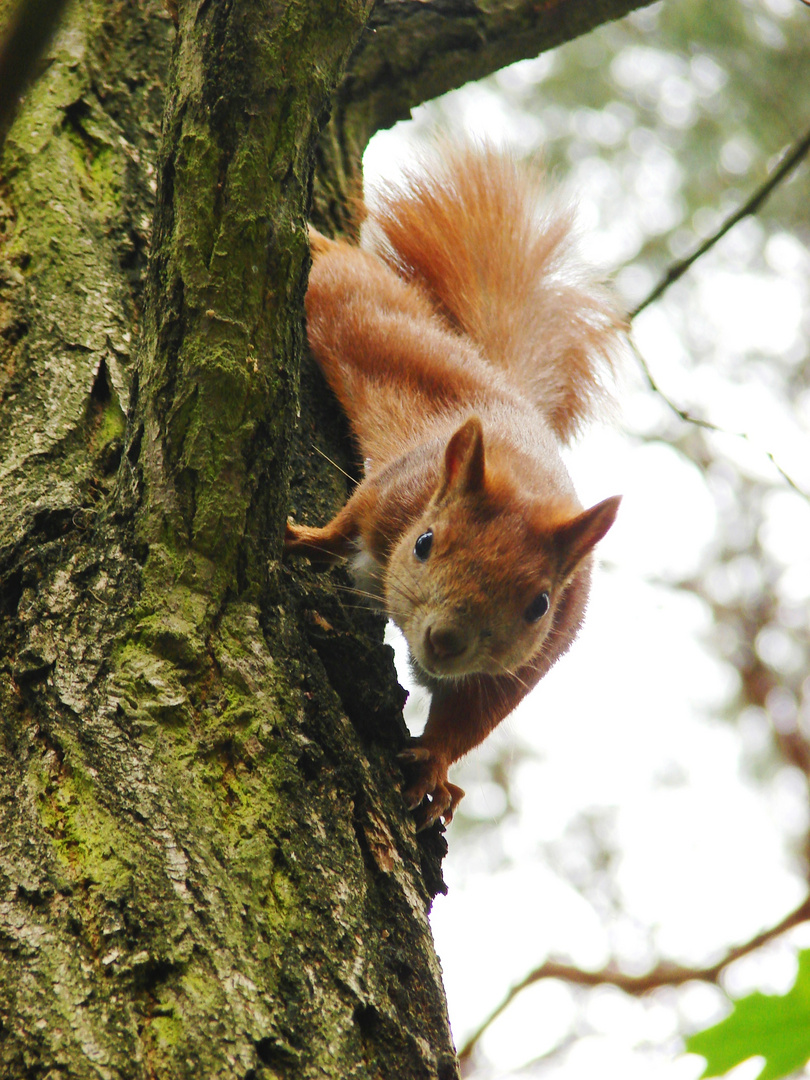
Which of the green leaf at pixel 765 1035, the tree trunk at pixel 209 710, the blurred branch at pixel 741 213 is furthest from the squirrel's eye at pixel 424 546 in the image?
the green leaf at pixel 765 1035

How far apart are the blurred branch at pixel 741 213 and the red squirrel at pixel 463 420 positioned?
1.75 feet

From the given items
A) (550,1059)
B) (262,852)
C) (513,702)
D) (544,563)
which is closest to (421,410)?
(544,563)

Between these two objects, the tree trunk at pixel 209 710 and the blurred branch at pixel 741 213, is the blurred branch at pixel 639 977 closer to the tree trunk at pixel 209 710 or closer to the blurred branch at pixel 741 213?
the blurred branch at pixel 741 213

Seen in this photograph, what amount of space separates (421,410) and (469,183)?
1.16 m

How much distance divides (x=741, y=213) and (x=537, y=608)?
4.00 ft

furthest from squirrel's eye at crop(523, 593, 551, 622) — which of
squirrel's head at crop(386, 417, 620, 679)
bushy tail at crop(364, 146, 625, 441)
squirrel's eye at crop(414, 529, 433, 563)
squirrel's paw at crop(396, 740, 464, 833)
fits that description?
bushy tail at crop(364, 146, 625, 441)

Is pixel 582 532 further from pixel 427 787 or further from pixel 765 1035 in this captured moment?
pixel 765 1035

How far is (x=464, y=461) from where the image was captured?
2492mm

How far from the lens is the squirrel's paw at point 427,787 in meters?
1.99

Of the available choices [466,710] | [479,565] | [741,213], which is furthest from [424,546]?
[741,213]

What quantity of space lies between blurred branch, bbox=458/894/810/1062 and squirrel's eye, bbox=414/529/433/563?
2667 mm

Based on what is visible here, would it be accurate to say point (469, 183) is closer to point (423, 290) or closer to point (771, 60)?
point (423, 290)

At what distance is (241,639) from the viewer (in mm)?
1497

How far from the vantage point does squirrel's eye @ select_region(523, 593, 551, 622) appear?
8.20ft
